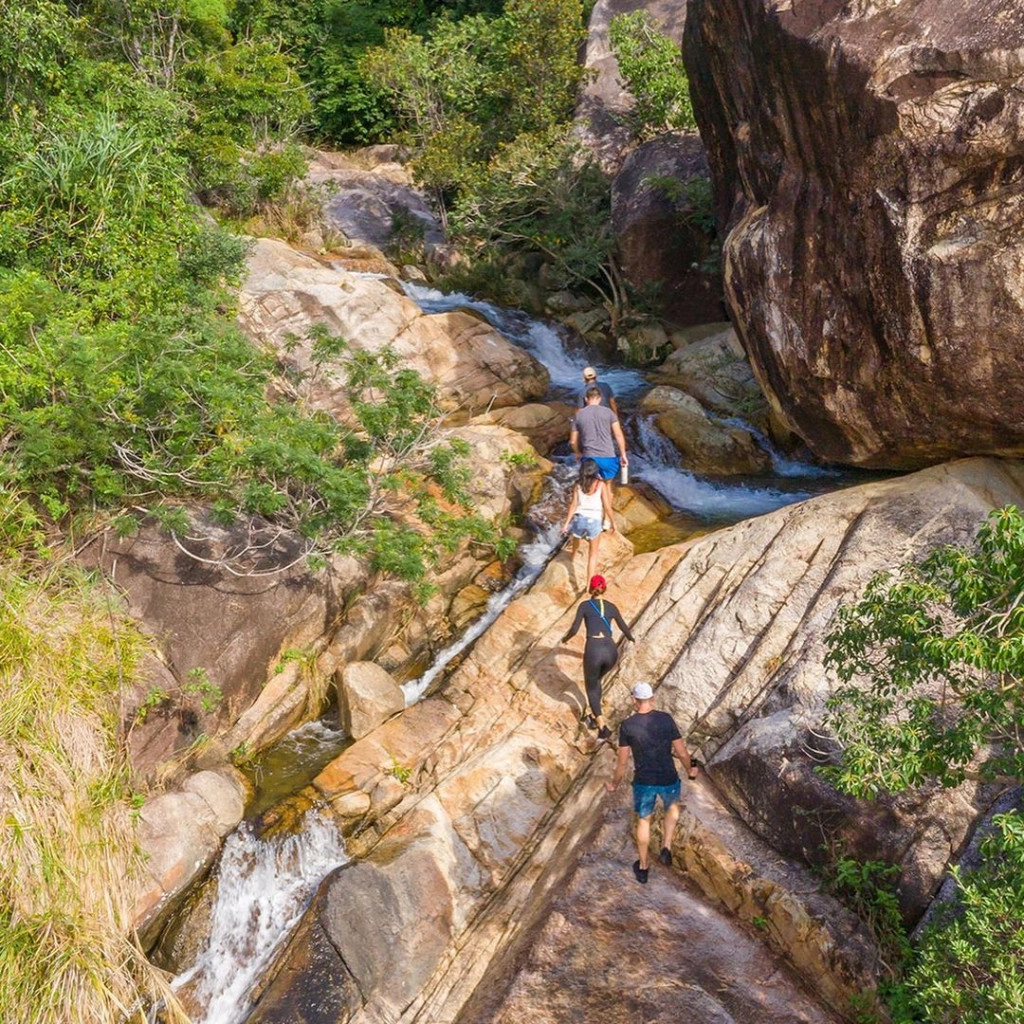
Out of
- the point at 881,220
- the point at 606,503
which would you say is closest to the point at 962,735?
the point at 881,220

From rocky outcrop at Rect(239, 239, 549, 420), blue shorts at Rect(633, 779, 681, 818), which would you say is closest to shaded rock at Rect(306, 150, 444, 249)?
rocky outcrop at Rect(239, 239, 549, 420)

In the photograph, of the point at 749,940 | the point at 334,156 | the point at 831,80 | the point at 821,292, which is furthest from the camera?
the point at 334,156

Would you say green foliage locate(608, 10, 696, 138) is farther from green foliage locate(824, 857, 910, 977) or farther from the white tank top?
green foliage locate(824, 857, 910, 977)

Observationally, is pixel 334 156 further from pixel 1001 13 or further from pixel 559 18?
pixel 1001 13

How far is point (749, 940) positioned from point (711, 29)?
37.9 feet

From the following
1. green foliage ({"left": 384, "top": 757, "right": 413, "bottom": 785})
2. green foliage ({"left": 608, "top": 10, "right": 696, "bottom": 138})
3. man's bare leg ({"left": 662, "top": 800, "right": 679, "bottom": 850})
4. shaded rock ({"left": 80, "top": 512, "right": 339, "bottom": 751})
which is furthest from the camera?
green foliage ({"left": 608, "top": 10, "right": 696, "bottom": 138})

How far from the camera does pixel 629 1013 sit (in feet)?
22.4

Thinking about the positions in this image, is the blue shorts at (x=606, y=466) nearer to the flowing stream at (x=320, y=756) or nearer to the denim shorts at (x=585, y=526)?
the denim shorts at (x=585, y=526)

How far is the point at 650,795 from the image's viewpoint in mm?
7641

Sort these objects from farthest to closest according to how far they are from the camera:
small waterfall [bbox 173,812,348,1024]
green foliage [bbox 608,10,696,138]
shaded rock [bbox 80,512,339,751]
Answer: green foliage [bbox 608,10,696,138] < shaded rock [bbox 80,512,339,751] < small waterfall [bbox 173,812,348,1024]

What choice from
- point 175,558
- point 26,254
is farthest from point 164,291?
point 175,558

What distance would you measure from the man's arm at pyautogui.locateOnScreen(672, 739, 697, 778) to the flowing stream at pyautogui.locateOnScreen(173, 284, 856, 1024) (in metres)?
3.73

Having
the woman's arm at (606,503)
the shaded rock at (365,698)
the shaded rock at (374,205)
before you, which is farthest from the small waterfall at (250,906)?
the shaded rock at (374,205)

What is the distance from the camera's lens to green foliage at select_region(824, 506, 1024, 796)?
5469 millimetres
